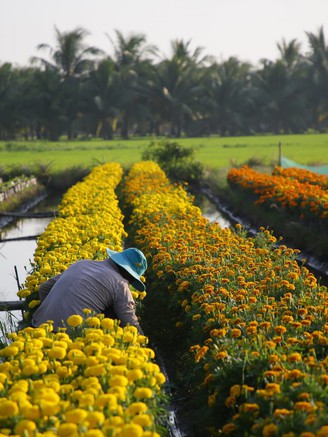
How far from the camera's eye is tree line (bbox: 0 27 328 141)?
167 feet

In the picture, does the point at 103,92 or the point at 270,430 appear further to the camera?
the point at 103,92

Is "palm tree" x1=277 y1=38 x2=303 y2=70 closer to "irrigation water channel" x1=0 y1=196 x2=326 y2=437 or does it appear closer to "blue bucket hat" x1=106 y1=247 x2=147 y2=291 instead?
"irrigation water channel" x1=0 y1=196 x2=326 y2=437

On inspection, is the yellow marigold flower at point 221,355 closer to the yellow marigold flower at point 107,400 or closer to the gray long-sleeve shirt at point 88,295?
the yellow marigold flower at point 107,400

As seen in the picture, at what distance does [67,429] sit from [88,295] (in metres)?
2.05

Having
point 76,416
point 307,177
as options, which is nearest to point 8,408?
point 76,416

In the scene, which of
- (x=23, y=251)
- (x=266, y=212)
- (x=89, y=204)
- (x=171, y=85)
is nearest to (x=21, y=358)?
(x=89, y=204)

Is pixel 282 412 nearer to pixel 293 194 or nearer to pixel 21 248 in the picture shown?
pixel 293 194

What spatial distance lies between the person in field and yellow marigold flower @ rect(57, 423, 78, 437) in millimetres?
1882

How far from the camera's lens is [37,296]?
562 cm

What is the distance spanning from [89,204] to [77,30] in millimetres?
44447

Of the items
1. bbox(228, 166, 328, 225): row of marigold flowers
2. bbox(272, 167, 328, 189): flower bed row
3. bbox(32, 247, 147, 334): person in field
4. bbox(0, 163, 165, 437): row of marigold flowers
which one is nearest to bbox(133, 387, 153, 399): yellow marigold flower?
bbox(0, 163, 165, 437): row of marigold flowers

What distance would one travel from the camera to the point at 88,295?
466cm

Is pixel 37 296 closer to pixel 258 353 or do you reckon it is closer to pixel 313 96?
pixel 258 353

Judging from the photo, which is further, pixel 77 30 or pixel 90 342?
pixel 77 30
